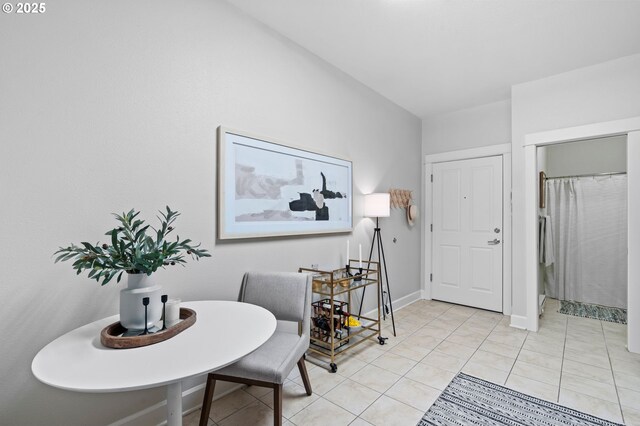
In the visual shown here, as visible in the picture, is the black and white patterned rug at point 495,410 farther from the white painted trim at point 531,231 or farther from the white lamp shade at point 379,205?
the white lamp shade at point 379,205

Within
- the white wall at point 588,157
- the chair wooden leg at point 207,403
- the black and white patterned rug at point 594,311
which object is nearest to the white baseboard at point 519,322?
the black and white patterned rug at point 594,311

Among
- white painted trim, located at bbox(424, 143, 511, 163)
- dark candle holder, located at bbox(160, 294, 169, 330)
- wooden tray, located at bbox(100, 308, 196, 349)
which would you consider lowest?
wooden tray, located at bbox(100, 308, 196, 349)

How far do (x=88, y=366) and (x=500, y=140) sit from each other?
14.4ft

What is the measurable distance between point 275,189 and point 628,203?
3.25 metres

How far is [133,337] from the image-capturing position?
1.14 metres

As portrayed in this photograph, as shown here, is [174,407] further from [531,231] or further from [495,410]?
[531,231]

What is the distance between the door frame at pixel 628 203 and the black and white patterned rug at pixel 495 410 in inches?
58.8

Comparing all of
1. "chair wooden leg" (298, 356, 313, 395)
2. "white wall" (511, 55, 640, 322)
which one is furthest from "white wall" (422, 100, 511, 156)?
"chair wooden leg" (298, 356, 313, 395)

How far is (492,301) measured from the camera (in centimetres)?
384

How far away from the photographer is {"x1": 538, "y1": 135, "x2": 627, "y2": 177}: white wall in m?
4.15

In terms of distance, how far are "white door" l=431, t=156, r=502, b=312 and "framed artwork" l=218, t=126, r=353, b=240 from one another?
1880 millimetres

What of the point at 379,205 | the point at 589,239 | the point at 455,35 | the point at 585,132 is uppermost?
the point at 455,35

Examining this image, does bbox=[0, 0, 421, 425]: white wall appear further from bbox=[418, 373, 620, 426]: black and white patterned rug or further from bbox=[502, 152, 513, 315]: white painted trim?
bbox=[502, 152, 513, 315]: white painted trim

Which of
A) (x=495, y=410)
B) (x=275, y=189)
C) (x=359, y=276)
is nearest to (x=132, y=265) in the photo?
(x=275, y=189)
